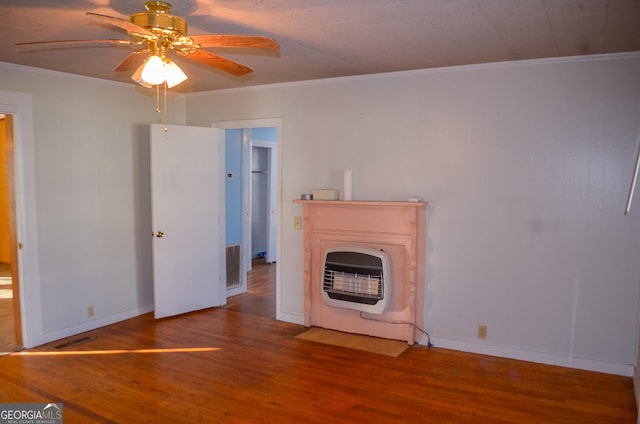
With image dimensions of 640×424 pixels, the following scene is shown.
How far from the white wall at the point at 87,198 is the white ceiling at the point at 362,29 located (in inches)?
17.7

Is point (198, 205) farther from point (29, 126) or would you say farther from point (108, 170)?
point (29, 126)

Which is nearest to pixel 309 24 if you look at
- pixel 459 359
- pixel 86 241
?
pixel 459 359

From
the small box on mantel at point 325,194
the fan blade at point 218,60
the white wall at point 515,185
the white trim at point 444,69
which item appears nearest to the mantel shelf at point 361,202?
the small box on mantel at point 325,194

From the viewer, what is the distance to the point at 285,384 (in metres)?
3.33

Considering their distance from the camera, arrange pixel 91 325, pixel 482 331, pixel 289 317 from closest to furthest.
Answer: pixel 482 331, pixel 91 325, pixel 289 317

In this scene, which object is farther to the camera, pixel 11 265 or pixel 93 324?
pixel 93 324

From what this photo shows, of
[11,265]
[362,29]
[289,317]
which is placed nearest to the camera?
[362,29]

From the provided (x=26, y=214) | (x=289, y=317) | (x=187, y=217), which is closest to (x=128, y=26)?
(x=26, y=214)

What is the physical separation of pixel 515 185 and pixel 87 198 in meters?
3.83

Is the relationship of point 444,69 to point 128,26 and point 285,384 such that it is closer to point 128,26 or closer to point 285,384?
point 128,26

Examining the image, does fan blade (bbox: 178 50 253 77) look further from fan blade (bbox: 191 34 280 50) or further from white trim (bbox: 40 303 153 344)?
white trim (bbox: 40 303 153 344)

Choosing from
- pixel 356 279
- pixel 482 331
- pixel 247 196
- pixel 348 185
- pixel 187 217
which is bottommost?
pixel 482 331

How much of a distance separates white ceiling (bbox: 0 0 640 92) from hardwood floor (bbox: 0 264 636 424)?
235 centimetres

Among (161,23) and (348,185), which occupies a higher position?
(161,23)
